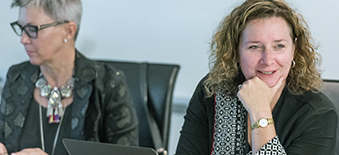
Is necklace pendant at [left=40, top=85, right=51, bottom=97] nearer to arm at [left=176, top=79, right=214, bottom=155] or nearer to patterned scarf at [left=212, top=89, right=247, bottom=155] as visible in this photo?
arm at [left=176, top=79, right=214, bottom=155]

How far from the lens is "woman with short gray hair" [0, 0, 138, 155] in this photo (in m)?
1.76

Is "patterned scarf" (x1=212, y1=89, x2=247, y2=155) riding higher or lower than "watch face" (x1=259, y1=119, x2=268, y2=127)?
lower

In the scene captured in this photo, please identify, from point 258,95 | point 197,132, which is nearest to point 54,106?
point 197,132

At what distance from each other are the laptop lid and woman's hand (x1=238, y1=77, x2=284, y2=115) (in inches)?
16.9

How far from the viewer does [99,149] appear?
1.13 metres

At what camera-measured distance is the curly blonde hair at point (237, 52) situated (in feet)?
4.33

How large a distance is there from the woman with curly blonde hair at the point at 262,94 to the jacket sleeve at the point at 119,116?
1.14ft

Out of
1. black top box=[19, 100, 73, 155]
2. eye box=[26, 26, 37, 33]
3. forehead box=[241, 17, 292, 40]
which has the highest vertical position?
forehead box=[241, 17, 292, 40]

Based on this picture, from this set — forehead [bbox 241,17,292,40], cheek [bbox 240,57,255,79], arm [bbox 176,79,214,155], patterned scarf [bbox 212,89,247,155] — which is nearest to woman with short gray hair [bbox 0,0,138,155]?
arm [bbox 176,79,214,155]

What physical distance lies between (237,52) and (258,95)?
203 millimetres

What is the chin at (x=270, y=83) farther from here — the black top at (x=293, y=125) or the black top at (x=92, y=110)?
the black top at (x=92, y=110)

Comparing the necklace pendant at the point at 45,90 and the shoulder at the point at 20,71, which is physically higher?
the shoulder at the point at 20,71

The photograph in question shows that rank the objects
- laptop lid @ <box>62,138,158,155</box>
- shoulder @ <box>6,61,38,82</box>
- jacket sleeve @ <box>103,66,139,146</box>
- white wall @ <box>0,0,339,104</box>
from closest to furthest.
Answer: laptop lid @ <box>62,138,158,155</box> < jacket sleeve @ <box>103,66,139,146</box> < shoulder @ <box>6,61,38,82</box> < white wall @ <box>0,0,339,104</box>

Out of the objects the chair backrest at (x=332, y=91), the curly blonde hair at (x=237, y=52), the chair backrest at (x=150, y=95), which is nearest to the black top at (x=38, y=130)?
the chair backrest at (x=150, y=95)
